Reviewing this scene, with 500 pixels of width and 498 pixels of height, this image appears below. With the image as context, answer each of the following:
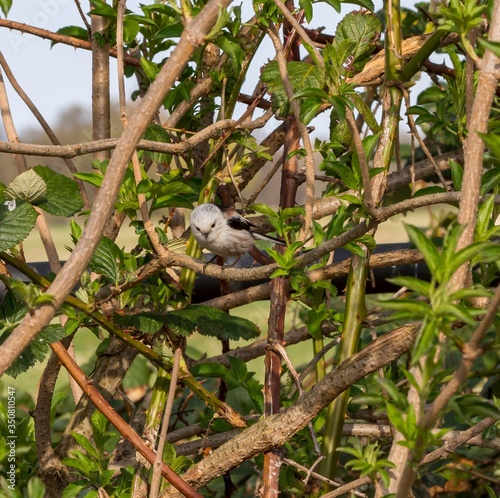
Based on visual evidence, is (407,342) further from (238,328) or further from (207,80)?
(207,80)

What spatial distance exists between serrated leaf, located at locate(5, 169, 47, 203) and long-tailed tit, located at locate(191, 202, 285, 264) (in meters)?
0.73

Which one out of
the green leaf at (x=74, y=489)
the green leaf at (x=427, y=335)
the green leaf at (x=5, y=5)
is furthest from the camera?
the green leaf at (x=5, y=5)

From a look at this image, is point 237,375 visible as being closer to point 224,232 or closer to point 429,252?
point 224,232

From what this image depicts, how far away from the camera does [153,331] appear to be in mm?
2250

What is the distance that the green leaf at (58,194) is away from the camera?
2.24 m

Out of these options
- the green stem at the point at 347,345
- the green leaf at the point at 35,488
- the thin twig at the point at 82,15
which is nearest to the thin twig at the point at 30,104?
the thin twig at the point at 82,15

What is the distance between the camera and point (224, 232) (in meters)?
3.61

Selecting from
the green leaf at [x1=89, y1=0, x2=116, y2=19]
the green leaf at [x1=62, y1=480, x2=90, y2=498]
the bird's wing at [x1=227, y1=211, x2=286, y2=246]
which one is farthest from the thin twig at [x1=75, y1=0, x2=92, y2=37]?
the green leaf at [x1=62, y1=480, x2=90, y2=498]

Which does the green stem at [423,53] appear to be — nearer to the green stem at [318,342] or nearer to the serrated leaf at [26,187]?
the green stem at [318,342]

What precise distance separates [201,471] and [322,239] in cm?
77

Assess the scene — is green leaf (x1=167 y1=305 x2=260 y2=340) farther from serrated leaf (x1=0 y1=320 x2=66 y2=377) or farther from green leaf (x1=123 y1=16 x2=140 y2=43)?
green leaf (x1=123 y1=16 x2=140 y2=43)

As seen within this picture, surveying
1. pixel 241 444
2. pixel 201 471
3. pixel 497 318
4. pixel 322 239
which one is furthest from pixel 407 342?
pixel 201 471

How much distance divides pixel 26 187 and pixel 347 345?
3.65 ft

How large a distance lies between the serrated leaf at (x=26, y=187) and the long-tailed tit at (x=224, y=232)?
73 cm
